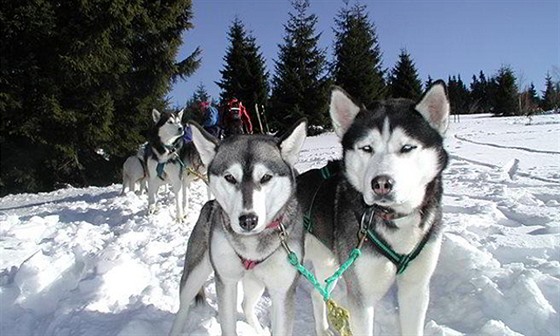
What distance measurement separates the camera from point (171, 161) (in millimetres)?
7512

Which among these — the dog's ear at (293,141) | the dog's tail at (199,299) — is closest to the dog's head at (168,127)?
the dog's tail at (199,299)

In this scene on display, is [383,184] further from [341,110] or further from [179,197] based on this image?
[179,197]

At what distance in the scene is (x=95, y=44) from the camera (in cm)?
1446

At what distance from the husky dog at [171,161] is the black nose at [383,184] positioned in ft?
17.3

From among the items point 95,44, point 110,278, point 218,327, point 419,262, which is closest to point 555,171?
point 419,262

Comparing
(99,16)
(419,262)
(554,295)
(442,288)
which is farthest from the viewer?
(99,16)

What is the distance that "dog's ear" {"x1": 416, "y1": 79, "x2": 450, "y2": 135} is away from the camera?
2482mm

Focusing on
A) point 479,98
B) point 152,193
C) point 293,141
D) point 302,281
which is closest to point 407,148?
point 293,141

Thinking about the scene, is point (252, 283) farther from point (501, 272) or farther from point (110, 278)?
point (501, 272)

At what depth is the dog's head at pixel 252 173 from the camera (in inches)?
95.2

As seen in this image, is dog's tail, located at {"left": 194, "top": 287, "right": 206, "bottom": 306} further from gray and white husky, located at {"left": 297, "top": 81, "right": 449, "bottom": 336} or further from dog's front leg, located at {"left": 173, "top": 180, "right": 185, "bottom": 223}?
dog's front leg, located at {"left": 173, "top": 180, "right": 185, "bottom": 223}

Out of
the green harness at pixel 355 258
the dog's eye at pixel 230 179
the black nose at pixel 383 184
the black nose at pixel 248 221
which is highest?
the dog's eye at pixel 230 179

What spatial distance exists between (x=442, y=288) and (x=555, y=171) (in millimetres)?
5158

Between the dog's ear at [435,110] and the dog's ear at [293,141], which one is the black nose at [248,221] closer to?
the dog's ear at [293,141]
